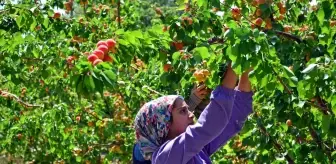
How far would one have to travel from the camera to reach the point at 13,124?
6.77 m

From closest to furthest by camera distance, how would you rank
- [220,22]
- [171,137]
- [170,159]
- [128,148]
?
[170,159] → [171,137] → [220,22] → [128,148]

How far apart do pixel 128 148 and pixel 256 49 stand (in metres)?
3.66

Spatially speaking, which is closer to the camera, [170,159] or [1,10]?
[170,159]

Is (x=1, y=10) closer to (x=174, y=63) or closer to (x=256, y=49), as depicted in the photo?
(x=174, y=63)

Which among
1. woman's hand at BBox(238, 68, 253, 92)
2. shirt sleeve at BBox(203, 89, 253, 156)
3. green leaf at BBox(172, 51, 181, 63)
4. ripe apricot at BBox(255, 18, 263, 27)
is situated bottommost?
shirt sleeve at BBox(203, 89, 253, 156)

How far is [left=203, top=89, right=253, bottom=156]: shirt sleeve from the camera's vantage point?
2.47 m

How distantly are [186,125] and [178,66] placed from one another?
72cm

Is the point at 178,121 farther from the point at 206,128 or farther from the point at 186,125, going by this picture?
the point at 206,128

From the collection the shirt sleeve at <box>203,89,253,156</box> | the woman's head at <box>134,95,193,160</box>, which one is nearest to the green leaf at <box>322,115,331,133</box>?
the shirt sleeve at <box>203,89,253,156</box>

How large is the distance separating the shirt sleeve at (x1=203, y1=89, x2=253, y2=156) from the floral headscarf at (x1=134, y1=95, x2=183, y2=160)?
287 mm

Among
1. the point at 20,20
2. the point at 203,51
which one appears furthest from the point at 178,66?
the point at 20,20

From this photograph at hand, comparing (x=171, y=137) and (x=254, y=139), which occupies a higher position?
(x=171, y=137)

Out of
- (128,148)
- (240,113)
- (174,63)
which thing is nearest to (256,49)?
(240,113)

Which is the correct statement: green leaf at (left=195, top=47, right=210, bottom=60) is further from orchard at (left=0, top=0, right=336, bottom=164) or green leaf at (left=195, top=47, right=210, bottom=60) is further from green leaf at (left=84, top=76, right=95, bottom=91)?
green leaf at (left=84, top=76, right=95, bottom=91)
